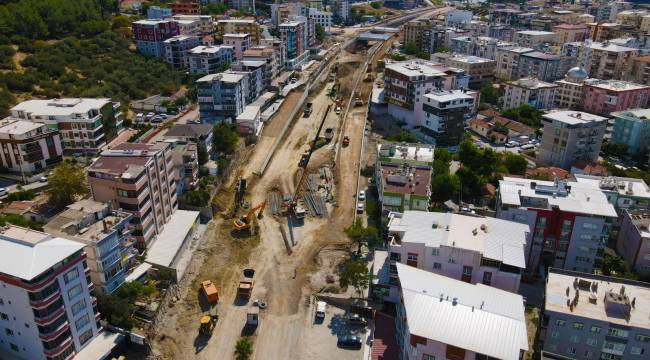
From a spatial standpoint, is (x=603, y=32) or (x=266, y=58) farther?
(x=603, y=32)

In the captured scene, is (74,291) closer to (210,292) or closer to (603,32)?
(210,292)

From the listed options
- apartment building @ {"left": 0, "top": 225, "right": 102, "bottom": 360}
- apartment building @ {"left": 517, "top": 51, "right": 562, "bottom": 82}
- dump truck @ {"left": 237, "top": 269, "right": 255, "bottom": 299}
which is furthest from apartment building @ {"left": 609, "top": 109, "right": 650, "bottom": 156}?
apartment building @ {"left": 0, "top": 225, "right": 102, "bottom": 360}

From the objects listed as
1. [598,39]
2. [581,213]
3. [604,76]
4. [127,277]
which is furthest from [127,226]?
[598,39]

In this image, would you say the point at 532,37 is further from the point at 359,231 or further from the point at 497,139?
the point at 359,231

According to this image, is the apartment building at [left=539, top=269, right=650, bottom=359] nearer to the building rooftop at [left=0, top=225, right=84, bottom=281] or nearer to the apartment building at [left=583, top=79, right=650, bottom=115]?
the building rooftop at [left=0, top=225, right=84, bottom=281]

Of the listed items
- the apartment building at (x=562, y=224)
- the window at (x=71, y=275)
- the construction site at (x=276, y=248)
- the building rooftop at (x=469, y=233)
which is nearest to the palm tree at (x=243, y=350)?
the construction site at (x=276, y=248)

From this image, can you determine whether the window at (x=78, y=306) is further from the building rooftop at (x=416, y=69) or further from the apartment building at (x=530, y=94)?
the apartment building at (x=530, y=94)

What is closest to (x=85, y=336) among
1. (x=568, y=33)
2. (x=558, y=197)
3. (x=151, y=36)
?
(x=558, y=197)
